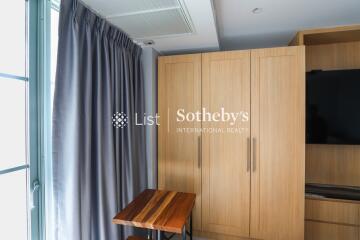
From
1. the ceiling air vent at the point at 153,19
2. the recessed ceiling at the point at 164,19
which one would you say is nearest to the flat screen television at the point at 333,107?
the recessed ceiling at the point at 164,19

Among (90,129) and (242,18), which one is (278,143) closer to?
(242,18)

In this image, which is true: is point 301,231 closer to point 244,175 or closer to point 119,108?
point 244,175

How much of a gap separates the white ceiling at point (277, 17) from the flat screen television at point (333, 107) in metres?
0.52

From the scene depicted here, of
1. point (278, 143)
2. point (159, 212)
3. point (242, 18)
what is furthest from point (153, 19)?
point (278, 143)

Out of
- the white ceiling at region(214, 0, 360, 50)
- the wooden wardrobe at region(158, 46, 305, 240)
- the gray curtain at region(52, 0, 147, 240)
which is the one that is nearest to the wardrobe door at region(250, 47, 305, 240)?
the wooden wardrobe at region(158, 46, 305, 240)

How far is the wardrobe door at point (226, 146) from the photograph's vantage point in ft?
6.84

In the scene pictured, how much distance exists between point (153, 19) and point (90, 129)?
3.40 ft

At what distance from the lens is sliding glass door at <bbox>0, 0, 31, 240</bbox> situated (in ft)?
3.56

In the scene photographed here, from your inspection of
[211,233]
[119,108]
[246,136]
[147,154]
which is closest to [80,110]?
[119,108]

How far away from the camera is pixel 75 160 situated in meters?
1.28

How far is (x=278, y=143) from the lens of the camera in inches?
78.8

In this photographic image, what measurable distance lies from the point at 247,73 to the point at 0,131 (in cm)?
206

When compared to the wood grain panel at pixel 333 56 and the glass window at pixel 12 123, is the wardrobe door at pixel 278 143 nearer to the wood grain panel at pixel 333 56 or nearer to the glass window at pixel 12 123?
the wood grain panel at pixel 333 56

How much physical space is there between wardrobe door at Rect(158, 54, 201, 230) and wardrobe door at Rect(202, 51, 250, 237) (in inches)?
3.3
